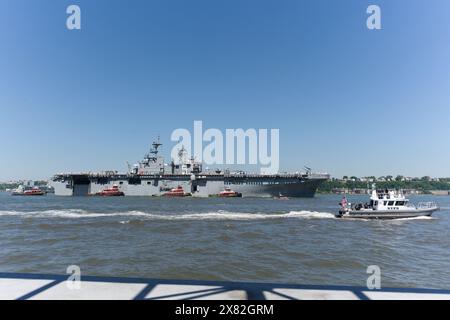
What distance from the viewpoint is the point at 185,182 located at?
3125 inches

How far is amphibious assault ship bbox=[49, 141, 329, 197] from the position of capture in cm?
7494

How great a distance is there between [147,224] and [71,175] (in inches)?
2442

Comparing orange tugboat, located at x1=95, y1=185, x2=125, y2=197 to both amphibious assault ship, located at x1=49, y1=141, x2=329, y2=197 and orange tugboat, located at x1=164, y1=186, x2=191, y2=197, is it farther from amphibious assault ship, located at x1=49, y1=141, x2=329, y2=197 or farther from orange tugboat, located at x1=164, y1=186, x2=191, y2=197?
orange tugboat, located at x1=164, y1=186, x2=191, y2=197

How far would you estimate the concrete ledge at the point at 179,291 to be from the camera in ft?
14.3

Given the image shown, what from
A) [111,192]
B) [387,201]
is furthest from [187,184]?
[387,201]

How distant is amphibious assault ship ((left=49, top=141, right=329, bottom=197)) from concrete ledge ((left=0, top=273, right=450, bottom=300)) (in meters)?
69.2

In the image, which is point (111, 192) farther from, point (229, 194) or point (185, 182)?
point (229, 194)

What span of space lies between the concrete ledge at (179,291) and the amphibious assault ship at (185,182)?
69153mm

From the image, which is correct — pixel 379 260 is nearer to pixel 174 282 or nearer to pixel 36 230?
pixel 174 282

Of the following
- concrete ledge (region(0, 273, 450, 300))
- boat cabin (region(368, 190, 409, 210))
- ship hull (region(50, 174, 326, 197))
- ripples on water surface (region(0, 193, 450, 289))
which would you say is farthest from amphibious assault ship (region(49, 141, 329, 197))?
concrete ledge (region(0, 273, 450, 300))

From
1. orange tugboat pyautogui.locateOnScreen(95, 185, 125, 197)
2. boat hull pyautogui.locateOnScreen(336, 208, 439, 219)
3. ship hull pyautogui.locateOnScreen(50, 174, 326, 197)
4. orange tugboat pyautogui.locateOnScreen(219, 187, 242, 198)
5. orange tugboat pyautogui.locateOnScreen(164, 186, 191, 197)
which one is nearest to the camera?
boat hull pyautogui.locateOnScreen(336, 208, 439, 219)

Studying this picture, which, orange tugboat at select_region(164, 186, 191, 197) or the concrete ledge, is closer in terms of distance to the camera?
the concrete ledge

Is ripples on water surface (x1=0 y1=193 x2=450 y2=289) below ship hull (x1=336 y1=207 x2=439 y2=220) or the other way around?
the other way around
